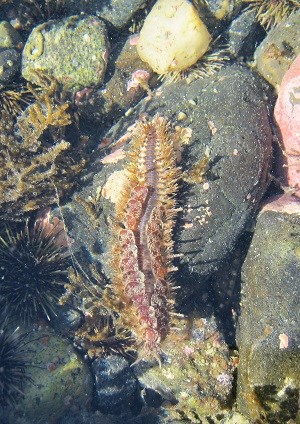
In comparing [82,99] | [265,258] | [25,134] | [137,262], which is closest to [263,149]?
[265,258]

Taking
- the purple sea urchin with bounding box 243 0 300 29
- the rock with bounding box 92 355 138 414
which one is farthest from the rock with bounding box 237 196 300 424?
the purple sea urchin with bounding box 243 0 300 29

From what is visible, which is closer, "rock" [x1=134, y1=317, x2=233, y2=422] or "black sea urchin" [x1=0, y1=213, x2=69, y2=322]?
"rock" [x1=134, y1=317, x2=233, y2=422]

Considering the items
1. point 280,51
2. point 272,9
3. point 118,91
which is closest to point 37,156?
point 118,91

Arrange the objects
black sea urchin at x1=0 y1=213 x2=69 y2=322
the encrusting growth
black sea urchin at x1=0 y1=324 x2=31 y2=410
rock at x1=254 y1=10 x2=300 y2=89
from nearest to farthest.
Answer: the encrusting growth, black sea urchin at x1=0 y1=324 x2=31 y2=410, black sea urchin at x1=0 y1=213 x2=69 y2=322, rock at x1=254 y1=10 x2=300 y2=89

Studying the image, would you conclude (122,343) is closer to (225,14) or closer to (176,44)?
(176,44)

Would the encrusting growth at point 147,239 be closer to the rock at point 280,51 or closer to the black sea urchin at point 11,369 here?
the black sea urchin at point 11,369

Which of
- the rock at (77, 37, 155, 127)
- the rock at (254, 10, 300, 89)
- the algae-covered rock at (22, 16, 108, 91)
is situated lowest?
the rock at (254, 10, 300, 89)

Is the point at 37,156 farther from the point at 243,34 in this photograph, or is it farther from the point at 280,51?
the point at 280,51

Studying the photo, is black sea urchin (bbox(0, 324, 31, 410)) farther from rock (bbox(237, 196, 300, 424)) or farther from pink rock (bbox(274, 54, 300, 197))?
pink rock (bbox(274, 54, 300, 197))
